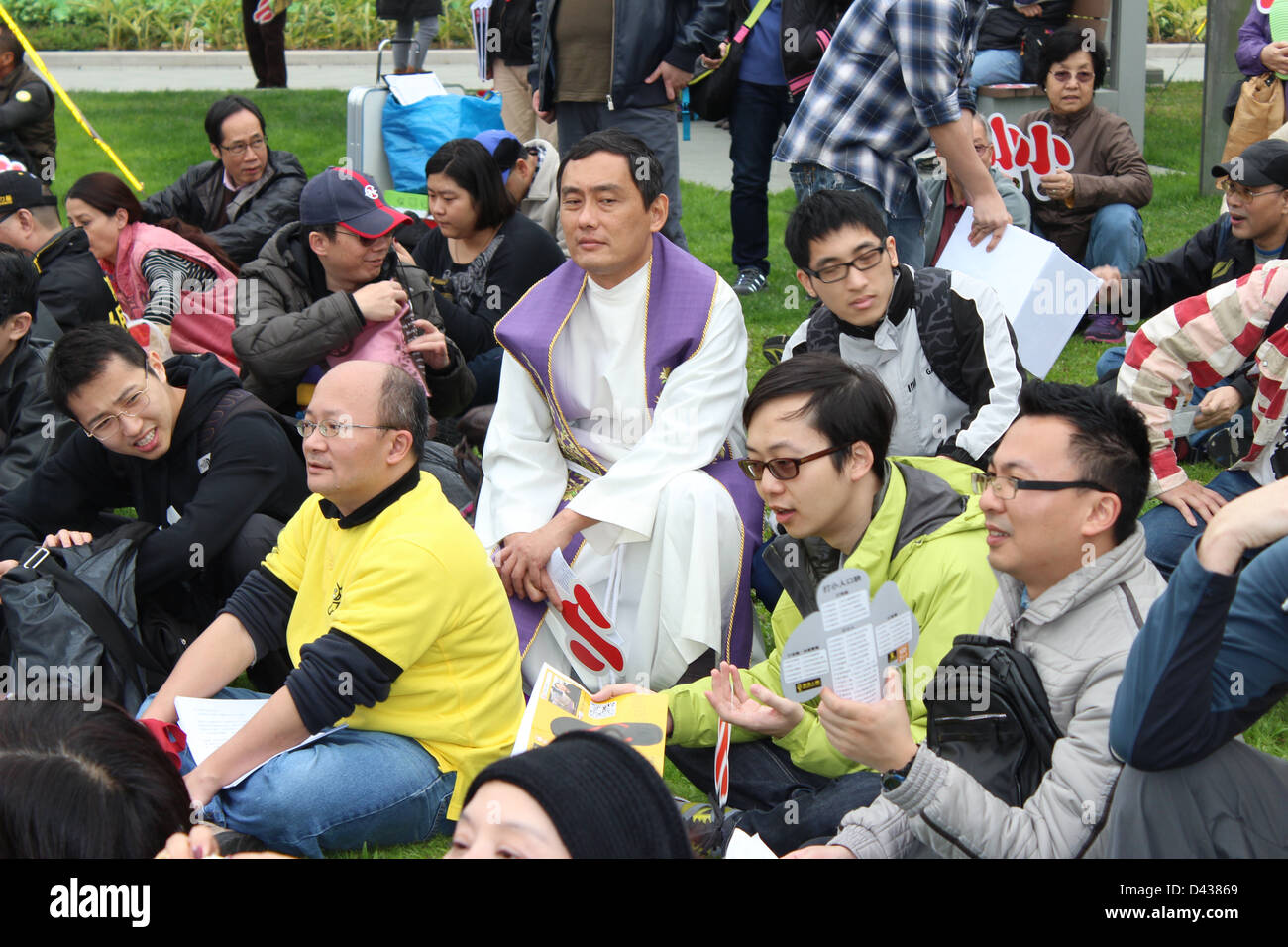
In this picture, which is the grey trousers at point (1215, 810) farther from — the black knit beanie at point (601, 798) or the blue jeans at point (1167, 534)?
the blue jeans at point (1167, 534)

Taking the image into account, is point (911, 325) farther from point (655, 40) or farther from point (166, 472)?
point (655, 40)

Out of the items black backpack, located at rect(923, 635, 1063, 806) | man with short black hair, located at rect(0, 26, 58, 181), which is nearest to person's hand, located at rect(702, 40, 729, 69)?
man with short black hair, located at rect(0, 26, 58, 181)

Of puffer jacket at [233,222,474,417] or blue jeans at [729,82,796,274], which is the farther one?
blue jeans at [729,82,796,274]

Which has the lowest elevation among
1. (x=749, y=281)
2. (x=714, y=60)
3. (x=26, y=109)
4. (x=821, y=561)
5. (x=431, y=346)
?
(x=749, y=281)

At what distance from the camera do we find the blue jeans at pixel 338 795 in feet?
10.8

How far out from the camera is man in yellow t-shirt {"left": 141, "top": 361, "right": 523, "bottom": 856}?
3182mm

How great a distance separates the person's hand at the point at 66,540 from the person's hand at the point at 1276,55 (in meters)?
6.16

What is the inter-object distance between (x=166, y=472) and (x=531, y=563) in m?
1.22

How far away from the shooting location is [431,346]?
486cm

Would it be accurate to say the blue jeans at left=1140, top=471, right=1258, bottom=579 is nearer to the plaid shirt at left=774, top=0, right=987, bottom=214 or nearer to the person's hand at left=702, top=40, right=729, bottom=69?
the plaid shirt at left=774, top=0, right=987, bottom=214

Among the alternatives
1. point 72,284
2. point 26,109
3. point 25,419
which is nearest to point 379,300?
point 25,419

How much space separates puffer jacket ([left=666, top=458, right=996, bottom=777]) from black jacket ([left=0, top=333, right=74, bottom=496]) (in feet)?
8.59

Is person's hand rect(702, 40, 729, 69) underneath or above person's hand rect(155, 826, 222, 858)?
above

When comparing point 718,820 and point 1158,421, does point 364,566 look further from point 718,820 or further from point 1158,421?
point 1158,421
